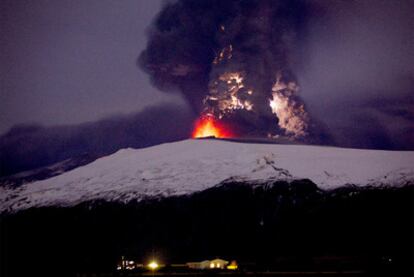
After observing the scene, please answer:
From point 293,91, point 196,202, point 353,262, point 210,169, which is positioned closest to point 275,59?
point 293,91

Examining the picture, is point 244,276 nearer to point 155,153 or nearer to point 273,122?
point 155,153

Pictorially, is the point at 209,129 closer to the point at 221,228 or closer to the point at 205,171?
the point at 205,171

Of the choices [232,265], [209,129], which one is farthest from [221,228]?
[209,129]

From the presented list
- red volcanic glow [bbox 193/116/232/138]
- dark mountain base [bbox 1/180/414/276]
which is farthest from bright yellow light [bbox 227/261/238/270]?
red volcanic glow [bbox 193/116/232/138]

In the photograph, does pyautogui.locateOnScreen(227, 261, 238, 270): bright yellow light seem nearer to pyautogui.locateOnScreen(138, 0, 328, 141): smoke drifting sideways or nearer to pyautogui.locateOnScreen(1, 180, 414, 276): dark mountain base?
pyautogui.locateOnScreen(1, 180, 414, 276): dark mountain base

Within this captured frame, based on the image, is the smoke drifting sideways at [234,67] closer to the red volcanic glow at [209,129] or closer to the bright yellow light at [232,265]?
the red volcanic glow at [209,129]

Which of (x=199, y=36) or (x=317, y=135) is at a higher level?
(x=199, y=36)
